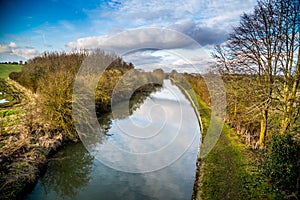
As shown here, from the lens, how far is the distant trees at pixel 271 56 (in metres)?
9.45

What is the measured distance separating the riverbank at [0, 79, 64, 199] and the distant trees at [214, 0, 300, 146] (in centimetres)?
1072

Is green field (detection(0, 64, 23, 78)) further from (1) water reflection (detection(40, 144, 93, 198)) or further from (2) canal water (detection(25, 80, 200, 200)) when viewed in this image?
(1) water reflection (detection(40, 144, 93, 198))

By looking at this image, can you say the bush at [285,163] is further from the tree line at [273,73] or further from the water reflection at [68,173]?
the water reflection at [68,173]

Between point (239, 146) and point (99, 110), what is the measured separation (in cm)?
1461

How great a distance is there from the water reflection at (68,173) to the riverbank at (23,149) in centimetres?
53

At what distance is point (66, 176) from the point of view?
1170 cm

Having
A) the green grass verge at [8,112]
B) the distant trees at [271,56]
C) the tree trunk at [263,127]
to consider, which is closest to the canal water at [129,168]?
the tree trunk at [263,127]

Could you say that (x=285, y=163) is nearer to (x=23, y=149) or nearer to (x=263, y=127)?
(x=263, y=127)

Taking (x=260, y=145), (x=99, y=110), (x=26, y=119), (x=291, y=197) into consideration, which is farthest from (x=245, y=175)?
(x=99, y=110)

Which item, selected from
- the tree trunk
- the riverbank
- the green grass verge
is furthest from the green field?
the tree trunk

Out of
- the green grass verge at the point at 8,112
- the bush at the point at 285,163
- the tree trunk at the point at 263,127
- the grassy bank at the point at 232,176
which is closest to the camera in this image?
the bush at the point at 285,163

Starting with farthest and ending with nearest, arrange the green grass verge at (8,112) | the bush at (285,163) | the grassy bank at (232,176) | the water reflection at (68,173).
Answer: the green grass verge at (8,112)
the water reflection at (68,173)
the grassy bank at (232,176)
the bush at (285,163)

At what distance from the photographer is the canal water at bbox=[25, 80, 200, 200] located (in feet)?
32.5

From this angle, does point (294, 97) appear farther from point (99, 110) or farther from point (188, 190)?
point (99, 110)
